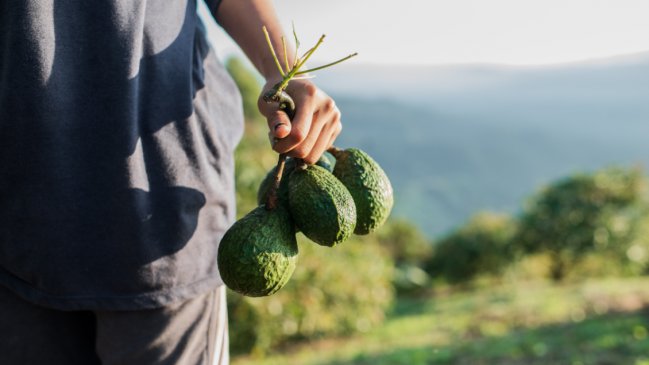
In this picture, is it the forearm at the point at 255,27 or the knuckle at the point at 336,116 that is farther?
the forearm at the point at 255,27

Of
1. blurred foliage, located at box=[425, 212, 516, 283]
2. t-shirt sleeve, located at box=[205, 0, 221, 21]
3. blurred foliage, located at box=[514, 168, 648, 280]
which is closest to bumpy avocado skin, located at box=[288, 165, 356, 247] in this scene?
t-shirt sleeve, located at box=[205, 0, 221, 21]

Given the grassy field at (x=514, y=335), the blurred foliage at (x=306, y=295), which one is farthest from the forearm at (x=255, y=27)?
the blurred foliage at (x=306, y=295)

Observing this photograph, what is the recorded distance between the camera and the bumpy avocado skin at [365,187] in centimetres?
151

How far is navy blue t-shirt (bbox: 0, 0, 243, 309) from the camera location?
142 cm

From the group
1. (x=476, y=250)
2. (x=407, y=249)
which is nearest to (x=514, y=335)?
(x=476, y=250)

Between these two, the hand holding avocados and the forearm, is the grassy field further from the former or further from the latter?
the forearm

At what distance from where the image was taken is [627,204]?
13484 mm

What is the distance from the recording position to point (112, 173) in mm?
1500

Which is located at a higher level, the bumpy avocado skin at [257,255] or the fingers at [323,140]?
the fingers at [323,140]

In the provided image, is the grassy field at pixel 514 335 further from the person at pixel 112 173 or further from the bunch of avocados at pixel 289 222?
the person at pixel 112 173

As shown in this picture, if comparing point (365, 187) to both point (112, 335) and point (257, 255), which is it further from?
point (112, 335)

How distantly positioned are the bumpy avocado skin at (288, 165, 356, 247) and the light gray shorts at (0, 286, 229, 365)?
0.48 metres

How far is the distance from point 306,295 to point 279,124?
7351 millimetres

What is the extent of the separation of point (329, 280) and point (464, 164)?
84.7 meters
